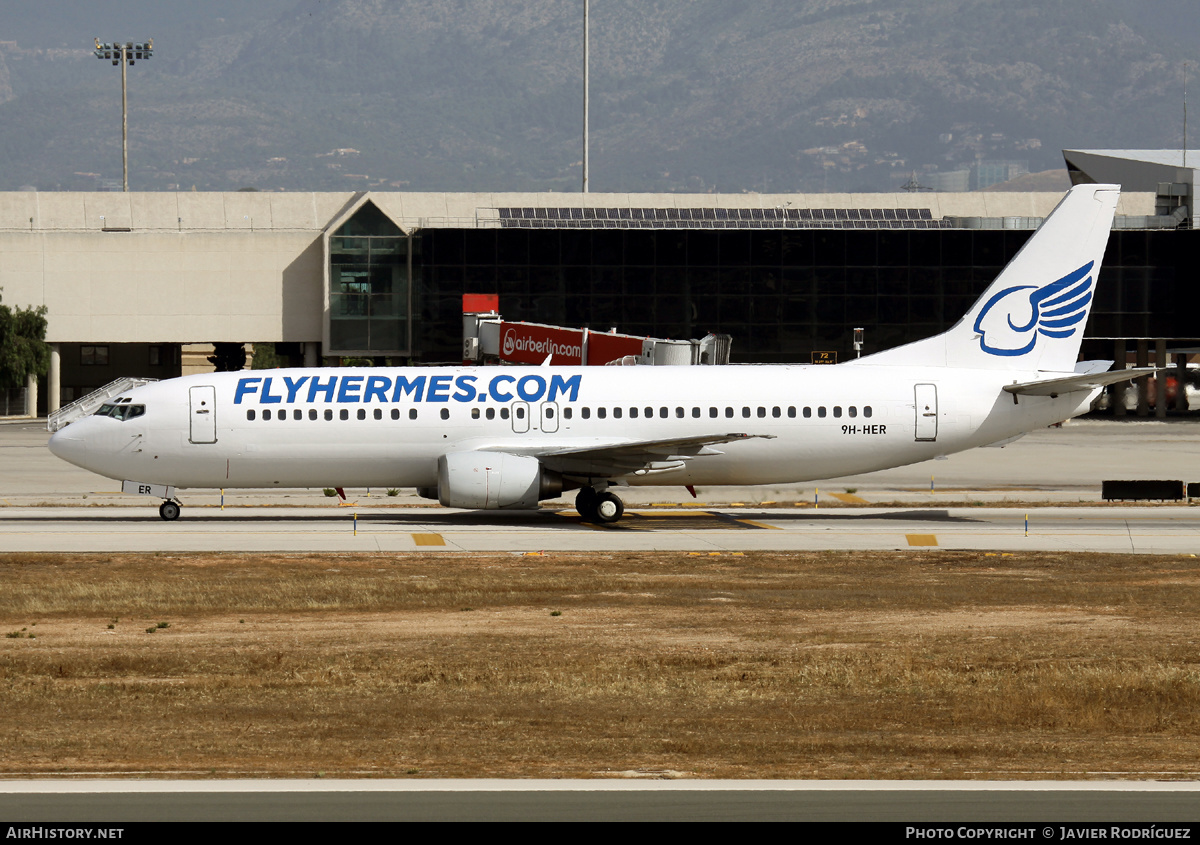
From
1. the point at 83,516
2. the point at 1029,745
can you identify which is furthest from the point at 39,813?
the point at 83,516

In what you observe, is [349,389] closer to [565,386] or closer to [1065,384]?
[565,386]

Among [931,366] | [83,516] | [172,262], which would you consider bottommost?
[83,516]

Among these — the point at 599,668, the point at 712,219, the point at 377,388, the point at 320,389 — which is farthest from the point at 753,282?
the point at 599,668

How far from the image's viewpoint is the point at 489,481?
3825cm

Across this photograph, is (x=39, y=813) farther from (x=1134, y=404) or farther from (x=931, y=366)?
(x=1134, y=404)

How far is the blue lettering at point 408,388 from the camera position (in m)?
39.8

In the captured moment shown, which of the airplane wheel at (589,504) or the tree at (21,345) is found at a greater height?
the tree at (21,345)

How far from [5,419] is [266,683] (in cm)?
9464

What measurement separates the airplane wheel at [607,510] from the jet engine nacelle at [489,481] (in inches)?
79.4

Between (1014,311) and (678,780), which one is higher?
(1014,311)

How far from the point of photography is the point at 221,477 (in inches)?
1560

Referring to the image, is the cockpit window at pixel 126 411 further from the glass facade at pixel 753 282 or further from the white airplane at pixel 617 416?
the glass facade at pixel 753 282

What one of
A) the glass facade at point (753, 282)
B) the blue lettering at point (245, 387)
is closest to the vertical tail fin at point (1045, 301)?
the blue lettering at point (245, 387)

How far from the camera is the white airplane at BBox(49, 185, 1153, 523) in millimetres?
39219
